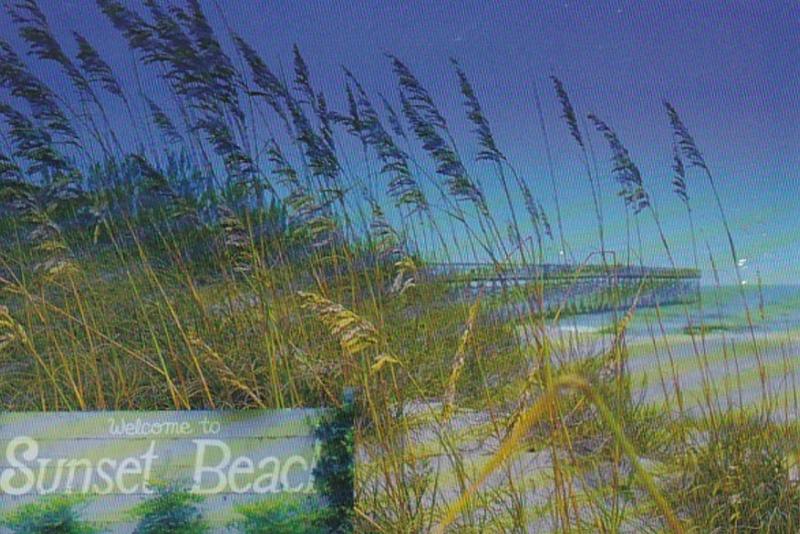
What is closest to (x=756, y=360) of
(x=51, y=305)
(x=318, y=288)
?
(x=318, y=288)

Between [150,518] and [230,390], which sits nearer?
[150,518]

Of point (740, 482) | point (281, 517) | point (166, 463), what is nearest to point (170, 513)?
point (166, 463)

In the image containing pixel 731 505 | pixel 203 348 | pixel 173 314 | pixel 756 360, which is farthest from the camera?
pixel 173 314

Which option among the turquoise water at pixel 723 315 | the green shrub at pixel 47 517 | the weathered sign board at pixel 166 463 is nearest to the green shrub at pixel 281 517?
the weathered sign board at pixel 166 463

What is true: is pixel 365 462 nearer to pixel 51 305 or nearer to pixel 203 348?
pixel 203 348

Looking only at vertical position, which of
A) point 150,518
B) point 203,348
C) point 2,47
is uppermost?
point 2,47

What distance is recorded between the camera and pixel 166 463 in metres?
1.76

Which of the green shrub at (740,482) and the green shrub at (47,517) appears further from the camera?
the green shrub at (47,517)

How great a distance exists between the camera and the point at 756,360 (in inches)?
65.3

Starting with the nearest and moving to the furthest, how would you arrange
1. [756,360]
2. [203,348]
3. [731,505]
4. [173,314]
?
[731,505], [756,360], [203,348], [173,314]

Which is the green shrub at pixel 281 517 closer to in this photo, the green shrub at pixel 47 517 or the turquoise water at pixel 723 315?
the green shrub at pixel 47 517

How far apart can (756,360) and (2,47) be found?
70.2 inches

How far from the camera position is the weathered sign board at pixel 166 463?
5.66 ft

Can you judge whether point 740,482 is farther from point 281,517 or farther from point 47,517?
point 47,517
